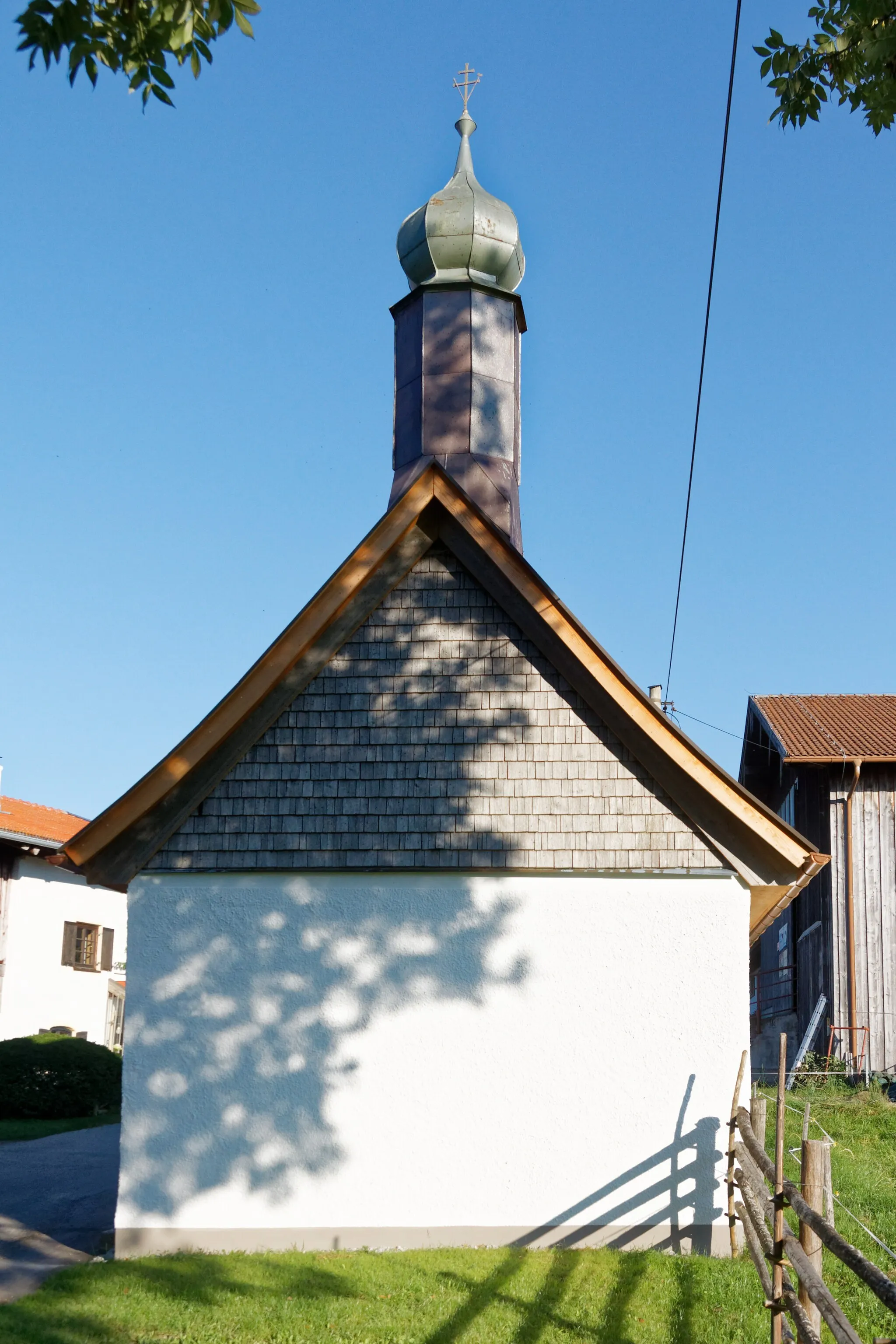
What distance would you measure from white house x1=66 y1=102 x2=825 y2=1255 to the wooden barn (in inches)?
372

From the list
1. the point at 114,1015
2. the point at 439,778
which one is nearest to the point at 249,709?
the point at 439,778

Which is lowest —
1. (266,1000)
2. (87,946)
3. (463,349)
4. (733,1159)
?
(733,1159)

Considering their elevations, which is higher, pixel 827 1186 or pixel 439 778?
pixel 439 778

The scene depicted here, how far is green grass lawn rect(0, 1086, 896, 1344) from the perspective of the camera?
24.5 feet

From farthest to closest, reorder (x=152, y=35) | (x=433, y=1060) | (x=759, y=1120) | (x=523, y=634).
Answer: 1. (x=523, y=634)
2. (x=433, y=1060)
3. (x=759, y=1120)
4. (x=152, y=35)

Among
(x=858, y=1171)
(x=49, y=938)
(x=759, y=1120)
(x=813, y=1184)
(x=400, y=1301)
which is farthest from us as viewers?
(x=49, y=938)

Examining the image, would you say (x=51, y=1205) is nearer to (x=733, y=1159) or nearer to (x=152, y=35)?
(x=733, y=1159)

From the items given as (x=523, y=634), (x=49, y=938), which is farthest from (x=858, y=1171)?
(x=49, y=938)

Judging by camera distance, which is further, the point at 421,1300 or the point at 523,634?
the point at 523,634

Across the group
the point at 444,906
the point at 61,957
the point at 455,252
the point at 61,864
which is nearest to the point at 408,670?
the point at 444,906

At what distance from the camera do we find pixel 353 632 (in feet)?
35.0

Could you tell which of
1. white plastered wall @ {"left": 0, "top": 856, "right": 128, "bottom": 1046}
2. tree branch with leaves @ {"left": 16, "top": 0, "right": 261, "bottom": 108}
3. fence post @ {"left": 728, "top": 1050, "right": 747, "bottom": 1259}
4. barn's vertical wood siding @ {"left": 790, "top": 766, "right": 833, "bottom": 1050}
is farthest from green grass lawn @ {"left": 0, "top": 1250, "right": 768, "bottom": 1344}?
white plastered wall @ {"left": 0, "top": 856, "right": 128, "bottom": 1046}

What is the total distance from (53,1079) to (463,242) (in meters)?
15.5

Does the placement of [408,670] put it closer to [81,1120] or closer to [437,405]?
[437,405]
